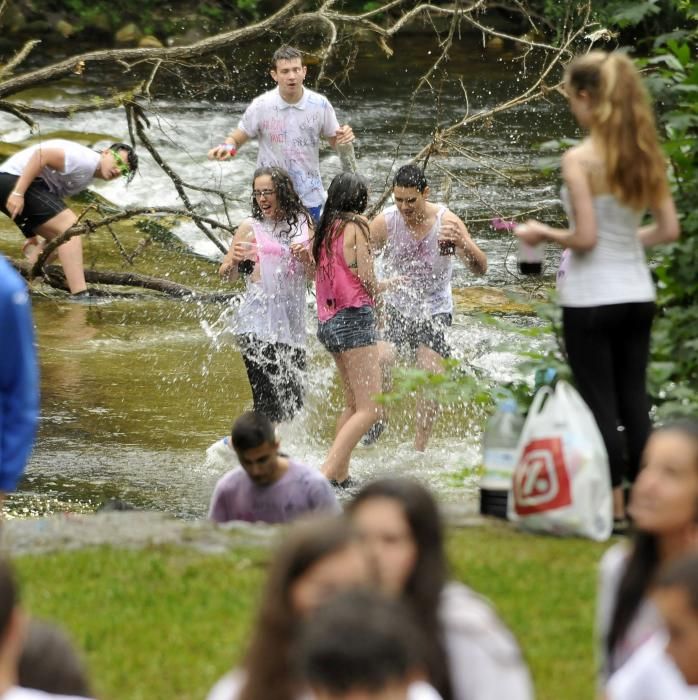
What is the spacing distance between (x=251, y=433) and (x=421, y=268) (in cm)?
300

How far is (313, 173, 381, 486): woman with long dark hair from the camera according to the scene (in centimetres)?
769

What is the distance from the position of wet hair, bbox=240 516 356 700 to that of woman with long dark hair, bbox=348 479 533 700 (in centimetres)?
28

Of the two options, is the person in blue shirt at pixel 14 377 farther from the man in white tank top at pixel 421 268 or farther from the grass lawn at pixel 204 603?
the man in white tank top at pixel 421 268

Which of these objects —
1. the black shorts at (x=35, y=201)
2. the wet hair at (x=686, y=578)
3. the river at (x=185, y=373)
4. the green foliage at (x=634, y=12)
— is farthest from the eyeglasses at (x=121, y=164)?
→ the wet hair at (x=686, y=578)

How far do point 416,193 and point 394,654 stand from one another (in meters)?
5.88

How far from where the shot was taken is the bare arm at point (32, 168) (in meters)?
9.83

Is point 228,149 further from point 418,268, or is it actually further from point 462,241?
point 462,241

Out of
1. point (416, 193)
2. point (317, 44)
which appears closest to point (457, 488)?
point (416, 193)

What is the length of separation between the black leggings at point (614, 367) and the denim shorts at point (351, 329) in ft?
8.30

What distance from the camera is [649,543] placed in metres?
3.74

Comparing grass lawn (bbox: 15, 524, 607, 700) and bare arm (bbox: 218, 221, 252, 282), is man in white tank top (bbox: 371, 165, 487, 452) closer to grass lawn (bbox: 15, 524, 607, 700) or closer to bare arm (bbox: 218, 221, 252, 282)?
bare arm (bbox: 218, 221, 252, 282)

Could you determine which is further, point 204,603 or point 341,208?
point 341,208

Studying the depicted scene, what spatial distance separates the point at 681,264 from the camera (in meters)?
6.09

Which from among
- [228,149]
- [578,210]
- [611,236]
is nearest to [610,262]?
[611,236]
